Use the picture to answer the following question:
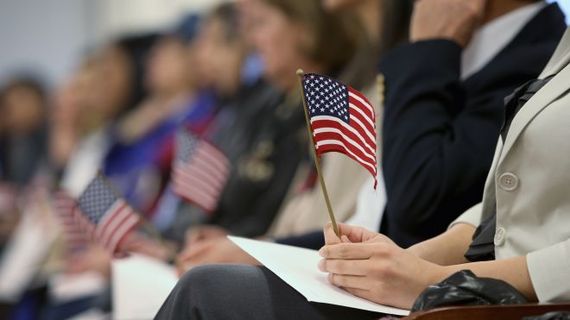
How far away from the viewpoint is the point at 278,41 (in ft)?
11.3

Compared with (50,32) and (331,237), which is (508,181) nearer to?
(331,237)

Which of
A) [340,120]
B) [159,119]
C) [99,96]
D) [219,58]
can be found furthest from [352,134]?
[99,96]

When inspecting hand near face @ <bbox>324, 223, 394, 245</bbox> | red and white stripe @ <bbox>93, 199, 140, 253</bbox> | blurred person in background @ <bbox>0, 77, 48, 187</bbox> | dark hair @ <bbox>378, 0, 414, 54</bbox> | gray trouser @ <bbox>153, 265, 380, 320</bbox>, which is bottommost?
blurred person in background @ <bbox>0, 77, 48, 187</bbox>

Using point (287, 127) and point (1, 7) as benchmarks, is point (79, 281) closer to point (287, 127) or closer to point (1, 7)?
point (287, 127)

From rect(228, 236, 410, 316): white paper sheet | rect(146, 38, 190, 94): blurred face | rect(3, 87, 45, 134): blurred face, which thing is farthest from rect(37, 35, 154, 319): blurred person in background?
rect(228, 236, 410, 316): white paper sheet

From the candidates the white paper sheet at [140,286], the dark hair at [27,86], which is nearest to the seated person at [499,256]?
the white paper sheet at [140,286]

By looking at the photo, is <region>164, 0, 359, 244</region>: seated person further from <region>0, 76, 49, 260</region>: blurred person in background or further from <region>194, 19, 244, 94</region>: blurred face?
<region>0, 76, 49, 260</region>: blurred person in background

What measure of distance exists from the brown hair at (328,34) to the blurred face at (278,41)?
1.6 inches

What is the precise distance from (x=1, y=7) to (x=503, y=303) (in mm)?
6929

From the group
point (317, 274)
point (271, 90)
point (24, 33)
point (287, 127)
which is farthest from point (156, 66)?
point (317, 274)

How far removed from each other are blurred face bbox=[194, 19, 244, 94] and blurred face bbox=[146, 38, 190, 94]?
1.04 ft

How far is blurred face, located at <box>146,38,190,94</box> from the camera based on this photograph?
5.19 m

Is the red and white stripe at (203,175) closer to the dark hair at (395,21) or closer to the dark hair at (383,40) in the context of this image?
the dark hair at (383,40)

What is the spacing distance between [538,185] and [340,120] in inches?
13.2
